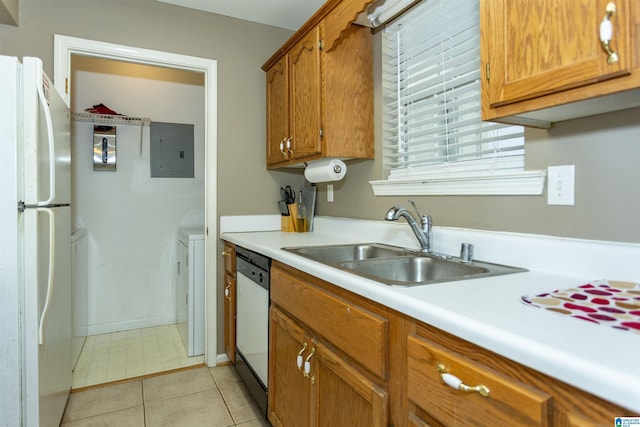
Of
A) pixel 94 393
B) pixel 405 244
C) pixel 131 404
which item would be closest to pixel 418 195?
pixel 405 244

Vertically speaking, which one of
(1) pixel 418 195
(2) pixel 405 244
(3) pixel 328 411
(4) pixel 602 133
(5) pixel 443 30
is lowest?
(3) pixel 328 411

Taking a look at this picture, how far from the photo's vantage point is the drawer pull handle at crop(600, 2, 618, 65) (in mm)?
732

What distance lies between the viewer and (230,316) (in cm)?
230

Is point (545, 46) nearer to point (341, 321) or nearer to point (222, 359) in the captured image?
point (341, 321)

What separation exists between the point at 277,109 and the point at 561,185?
70.3 inches

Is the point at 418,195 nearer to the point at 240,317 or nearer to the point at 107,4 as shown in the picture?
the point at 240,317

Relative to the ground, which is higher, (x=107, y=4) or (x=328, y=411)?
(x=107, y=4)

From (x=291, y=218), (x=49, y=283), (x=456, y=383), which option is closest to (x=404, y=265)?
(x=456, y=383)

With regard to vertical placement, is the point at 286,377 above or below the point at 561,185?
below

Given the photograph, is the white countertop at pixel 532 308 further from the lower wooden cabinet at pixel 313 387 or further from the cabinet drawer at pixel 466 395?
the lower wooden cabinet at pixel 313 387

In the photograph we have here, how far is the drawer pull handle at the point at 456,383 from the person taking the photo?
0.65 meters

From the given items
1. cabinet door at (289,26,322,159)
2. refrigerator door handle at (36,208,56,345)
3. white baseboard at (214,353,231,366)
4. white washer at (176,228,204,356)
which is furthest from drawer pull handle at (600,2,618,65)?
white baseboard at (214,353,231,366)

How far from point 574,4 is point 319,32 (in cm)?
133

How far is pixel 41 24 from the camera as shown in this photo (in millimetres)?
2051
